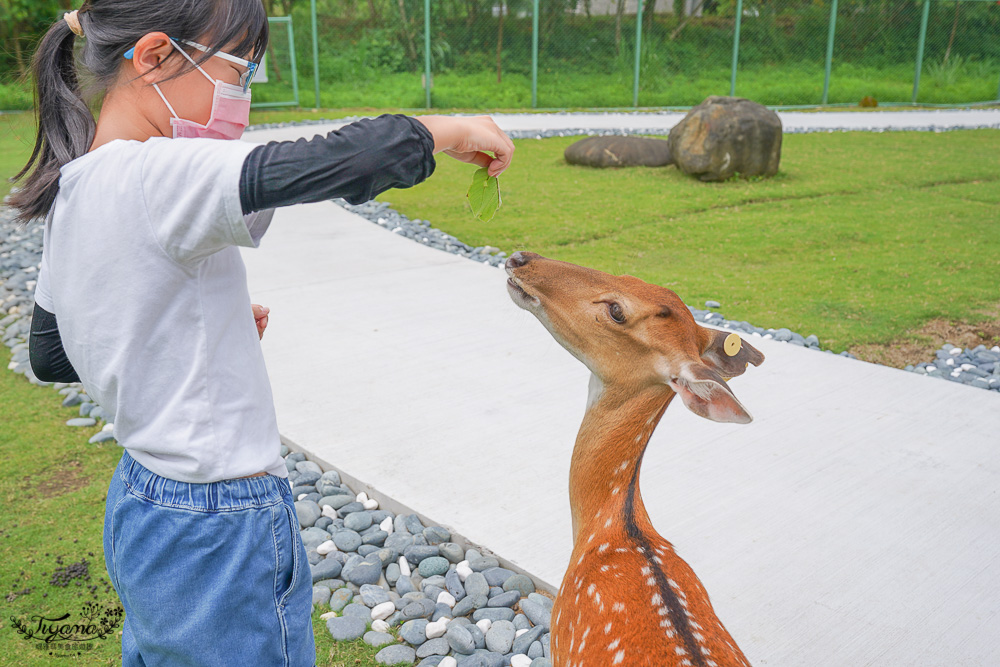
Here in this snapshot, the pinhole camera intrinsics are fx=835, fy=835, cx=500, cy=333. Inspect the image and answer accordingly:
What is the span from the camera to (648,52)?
21.4 meters

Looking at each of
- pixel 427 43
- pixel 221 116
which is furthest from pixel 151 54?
pixel 427 43

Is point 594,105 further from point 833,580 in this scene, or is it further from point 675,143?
point 833,580

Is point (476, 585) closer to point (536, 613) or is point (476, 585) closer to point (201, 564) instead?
point (536, 613)

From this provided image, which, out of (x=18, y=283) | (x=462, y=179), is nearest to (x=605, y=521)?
(x=18, y=283)

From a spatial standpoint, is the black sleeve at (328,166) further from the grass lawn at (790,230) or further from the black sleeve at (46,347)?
the grass lawn at (790,230)

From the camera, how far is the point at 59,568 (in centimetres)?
311

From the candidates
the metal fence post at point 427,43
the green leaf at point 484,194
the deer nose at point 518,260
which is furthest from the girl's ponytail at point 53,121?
the metal fence post at point 427,43

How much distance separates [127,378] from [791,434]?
3272 millimetres

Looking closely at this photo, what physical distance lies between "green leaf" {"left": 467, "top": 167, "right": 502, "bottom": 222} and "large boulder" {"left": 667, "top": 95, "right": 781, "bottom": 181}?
919 centimetres

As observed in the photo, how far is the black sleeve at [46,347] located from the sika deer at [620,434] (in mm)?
1064

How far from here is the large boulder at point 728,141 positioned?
34.6 ft

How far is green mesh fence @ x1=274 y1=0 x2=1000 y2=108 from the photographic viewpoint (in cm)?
2111

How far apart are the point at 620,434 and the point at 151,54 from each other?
4.39 ft

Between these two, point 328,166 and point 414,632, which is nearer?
point 328,166
